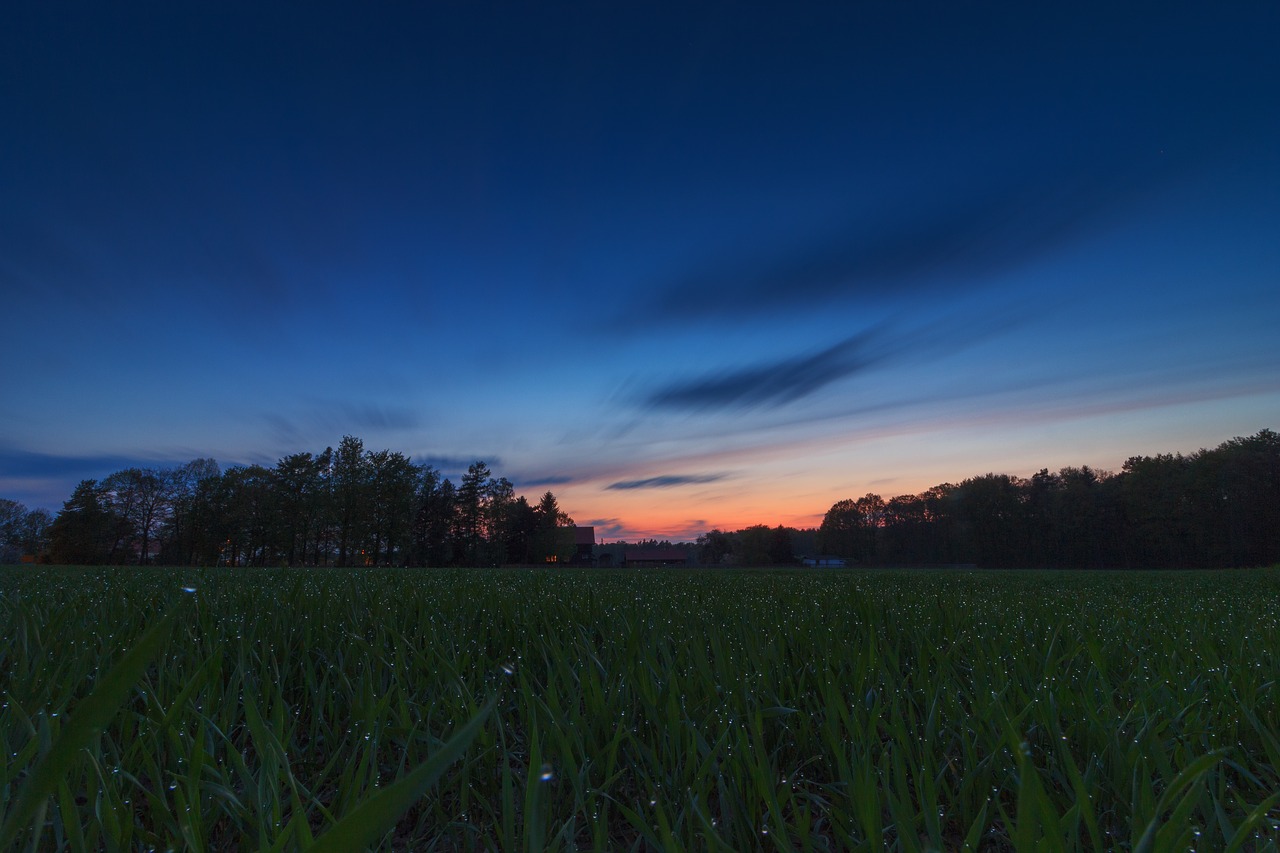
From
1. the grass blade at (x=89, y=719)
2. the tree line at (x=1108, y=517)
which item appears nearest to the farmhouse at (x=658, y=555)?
the tree line at (x=1108, y=517)

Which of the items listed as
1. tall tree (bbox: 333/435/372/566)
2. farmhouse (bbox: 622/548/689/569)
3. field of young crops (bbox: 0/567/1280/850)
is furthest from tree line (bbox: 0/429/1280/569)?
field of young crops (bbox: 0/567/1280/850)

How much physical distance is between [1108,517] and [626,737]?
79.0 m

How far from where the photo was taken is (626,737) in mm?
1951

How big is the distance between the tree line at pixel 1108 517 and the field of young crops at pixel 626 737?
71.6 meters

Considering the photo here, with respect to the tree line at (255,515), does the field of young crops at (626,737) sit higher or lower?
lower

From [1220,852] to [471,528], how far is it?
212 ft

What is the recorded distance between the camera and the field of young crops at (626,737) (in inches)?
54.0

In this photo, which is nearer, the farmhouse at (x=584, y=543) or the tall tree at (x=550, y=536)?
the tall tree at (x=550, y=536)

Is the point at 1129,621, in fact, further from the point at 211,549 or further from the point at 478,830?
the point at 211,549

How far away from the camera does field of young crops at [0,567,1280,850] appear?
54.0 inches

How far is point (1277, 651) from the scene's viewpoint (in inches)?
117

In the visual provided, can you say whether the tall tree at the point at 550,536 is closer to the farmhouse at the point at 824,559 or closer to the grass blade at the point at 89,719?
the farmhouse at the point at 824,559

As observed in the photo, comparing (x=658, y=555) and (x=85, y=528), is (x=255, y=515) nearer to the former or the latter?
(x=85, y=528)

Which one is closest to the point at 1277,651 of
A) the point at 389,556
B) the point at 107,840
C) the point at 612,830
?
the point at 612,830
